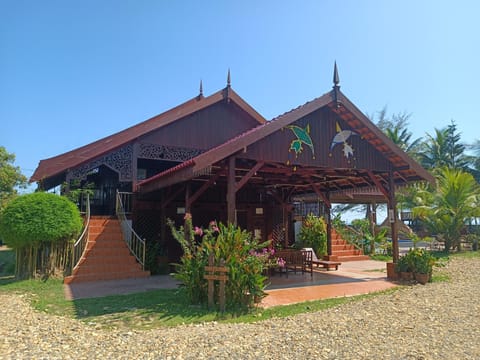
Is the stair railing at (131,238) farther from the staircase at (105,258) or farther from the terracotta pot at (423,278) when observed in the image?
the terracotta pot at (423,278)

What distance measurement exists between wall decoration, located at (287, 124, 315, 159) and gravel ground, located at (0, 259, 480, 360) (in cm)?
407

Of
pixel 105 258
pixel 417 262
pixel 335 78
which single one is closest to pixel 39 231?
pixel 105 258

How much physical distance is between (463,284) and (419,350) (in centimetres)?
613

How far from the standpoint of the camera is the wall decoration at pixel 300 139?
9164 millimetres

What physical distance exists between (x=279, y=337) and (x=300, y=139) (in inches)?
218

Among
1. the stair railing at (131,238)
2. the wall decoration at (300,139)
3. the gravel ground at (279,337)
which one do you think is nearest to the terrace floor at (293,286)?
the stair railing at (131,238)

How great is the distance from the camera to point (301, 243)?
1594 cm

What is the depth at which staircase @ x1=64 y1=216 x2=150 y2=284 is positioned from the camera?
10.0 metres

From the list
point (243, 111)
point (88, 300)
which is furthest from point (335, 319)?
point (243, 111)

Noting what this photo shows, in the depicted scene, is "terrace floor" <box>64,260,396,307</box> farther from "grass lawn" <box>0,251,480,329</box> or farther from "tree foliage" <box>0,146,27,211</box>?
"tree foliage" <box>0,146,27,211</box>

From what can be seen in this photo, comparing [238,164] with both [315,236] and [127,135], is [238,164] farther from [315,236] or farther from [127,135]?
[315,236]

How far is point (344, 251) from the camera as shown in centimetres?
1647

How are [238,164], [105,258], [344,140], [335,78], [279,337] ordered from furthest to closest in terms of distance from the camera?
1. [105,258]
2. [238,164]
3. [344,140]
4. [335,78]
5. [279,337]

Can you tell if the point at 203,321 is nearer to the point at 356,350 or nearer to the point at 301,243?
the point at 356,350
